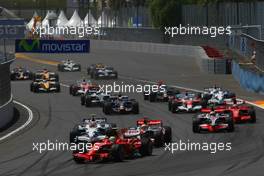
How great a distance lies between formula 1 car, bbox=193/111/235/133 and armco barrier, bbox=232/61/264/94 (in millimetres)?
16821

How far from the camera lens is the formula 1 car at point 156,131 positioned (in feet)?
101

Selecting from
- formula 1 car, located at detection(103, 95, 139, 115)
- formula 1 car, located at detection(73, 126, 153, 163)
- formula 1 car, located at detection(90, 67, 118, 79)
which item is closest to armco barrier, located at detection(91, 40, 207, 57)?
formula 1 car, located at detection(90, 67, 118, 79)

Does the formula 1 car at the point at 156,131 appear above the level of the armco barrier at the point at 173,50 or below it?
above

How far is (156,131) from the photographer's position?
3083 cm

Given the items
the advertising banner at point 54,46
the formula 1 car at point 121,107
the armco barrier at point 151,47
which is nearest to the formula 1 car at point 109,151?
the advertising banner at point 54,46

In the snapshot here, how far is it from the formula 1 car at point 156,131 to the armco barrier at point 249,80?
2039cm

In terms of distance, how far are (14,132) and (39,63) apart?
57.9 meters

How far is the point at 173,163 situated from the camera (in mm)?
26312

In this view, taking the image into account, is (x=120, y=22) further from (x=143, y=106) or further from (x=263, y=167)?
(x=263, y=167)

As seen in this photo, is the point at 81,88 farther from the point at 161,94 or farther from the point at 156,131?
the point at 156,131

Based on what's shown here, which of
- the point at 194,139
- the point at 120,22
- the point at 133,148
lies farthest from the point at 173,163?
the point at 120,22

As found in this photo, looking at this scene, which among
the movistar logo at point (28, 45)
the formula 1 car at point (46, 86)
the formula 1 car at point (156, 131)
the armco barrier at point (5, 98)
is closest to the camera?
the formula 1 car at point (156, 131)

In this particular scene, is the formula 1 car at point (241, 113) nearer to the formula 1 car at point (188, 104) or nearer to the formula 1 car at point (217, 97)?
the formula 1 car at point (217, 97)

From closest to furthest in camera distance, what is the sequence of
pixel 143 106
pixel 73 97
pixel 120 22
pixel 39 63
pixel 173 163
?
pixel 173 163 < pixel 143 106 < pixel 73 97 < pixel 39 63 < pixel 120 22
